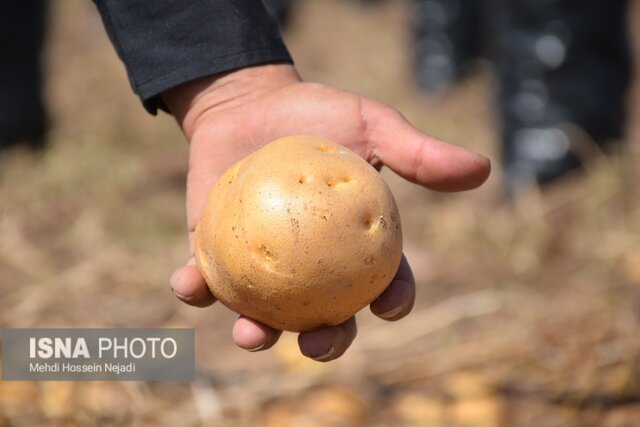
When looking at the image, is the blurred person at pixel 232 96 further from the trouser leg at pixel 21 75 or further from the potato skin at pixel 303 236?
the trouser leg at pixel 21 75

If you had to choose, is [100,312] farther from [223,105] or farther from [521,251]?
[521,251]

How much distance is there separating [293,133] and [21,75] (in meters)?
4.23

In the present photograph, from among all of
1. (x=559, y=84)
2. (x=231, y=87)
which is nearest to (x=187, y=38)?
(x=231, y=87)

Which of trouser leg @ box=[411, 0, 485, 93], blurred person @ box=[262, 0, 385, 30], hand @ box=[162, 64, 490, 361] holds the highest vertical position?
hand @ box=[162, 64, 490, 361]

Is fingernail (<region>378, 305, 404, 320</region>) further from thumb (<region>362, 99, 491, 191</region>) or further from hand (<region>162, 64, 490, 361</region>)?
thumb (<region>362, 99, 491, 191</region>)

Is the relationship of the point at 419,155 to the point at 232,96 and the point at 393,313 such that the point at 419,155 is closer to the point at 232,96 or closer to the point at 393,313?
the point at 393,313

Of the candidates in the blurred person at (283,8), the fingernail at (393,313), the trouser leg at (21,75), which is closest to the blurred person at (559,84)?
the fingernail at (393,313)

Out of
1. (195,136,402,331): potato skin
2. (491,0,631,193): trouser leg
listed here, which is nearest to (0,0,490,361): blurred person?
(195,136,402,331): potato skin

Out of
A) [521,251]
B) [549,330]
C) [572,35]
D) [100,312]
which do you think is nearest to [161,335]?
[100,312]

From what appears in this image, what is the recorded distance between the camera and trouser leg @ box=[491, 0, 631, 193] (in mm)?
4172

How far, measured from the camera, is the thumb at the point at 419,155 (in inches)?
70.6

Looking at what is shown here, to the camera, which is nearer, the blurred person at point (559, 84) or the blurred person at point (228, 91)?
the blurred person at point (228, 91)

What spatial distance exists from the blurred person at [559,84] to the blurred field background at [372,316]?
0.17 m

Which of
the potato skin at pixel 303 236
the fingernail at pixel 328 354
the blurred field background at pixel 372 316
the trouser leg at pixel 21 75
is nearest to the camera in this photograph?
the potato skin at pixel 303 236
